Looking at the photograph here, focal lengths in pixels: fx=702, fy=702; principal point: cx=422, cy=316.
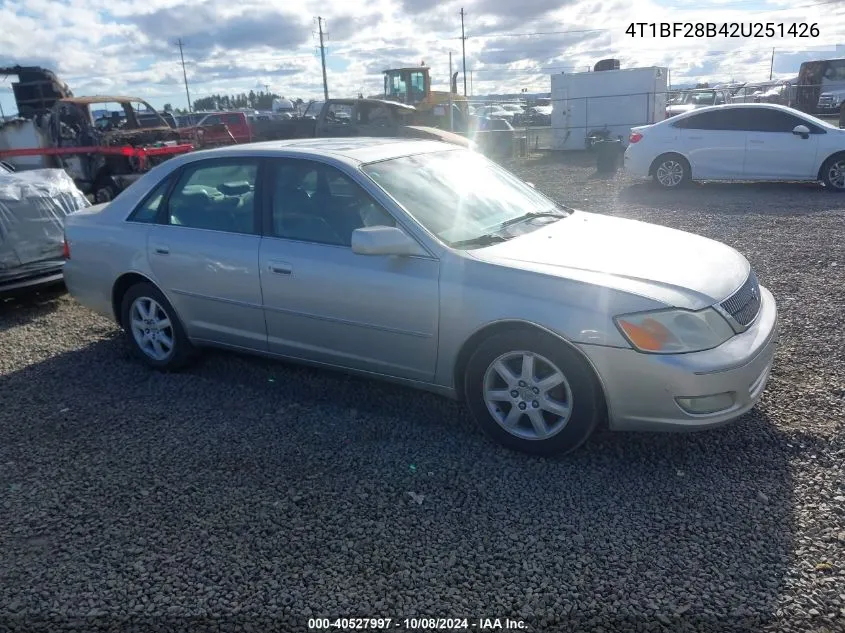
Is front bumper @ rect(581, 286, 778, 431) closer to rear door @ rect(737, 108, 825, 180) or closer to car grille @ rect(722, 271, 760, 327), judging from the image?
car grille @ rect(722, 271, 760, 327)

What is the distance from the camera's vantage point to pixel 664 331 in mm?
3234

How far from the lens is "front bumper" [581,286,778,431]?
321 cm

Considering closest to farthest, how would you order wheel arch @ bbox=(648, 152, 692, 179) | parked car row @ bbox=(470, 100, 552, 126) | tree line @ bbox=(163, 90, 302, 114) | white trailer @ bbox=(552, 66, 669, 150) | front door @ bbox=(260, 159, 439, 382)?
front door @ bbox=(260, 159, 439, 382) < wheel arch @ bbox=(648, 152, 692, 179) < white trailer @ bbox=(552, 66, 669, 150) < parked car row @ bbox=(470, 100, 552, 126) < tree line @ bbox=(163, 90, 302, 114)

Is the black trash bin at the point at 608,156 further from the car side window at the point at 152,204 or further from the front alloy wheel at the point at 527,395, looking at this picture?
the front alloy wheel at the point at 527,395

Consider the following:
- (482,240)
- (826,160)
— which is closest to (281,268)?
(482,240)

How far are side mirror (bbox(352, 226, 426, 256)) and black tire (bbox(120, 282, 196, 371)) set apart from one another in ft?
5.92

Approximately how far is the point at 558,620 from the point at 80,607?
5.98ft

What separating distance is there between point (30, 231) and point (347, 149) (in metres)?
3.91

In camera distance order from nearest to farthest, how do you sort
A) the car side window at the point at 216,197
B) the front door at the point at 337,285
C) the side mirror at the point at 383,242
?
the side mirror at the point at 383,242, the front door at the point at 337,285, the car side window at the point at 216,197

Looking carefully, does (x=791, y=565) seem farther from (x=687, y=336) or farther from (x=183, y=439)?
(x=183, y=439)

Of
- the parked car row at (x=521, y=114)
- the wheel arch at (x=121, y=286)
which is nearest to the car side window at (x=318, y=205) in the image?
the wheel arch at (x=121, y=286)

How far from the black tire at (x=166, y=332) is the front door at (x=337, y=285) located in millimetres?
841

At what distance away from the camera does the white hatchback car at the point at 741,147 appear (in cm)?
1183

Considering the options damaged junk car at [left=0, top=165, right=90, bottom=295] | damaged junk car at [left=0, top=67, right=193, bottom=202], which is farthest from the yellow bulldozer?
damaged junk car at [left=0, top=165, right=90, bottom=295]
